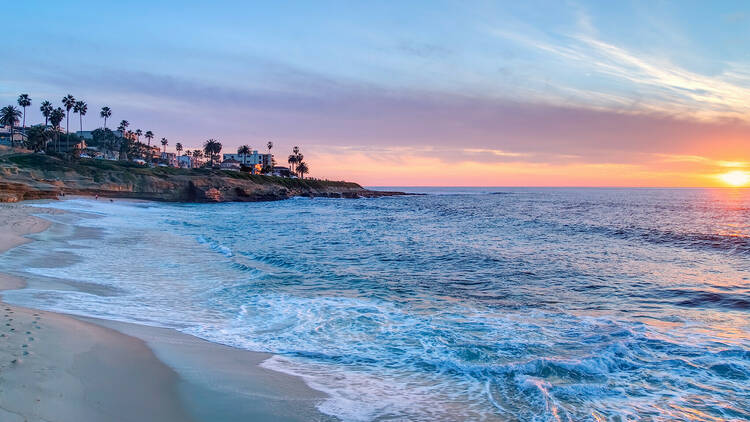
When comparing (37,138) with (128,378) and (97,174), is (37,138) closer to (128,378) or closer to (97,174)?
(97,174)

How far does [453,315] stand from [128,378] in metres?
6.99

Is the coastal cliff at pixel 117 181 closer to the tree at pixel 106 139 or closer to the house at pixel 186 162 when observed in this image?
the tree at pixel 106 139

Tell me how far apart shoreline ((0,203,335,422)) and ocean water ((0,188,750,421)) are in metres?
0.59

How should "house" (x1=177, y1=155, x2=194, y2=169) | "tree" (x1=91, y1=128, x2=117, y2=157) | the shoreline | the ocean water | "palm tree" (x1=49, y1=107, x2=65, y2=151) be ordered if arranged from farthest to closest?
"house" (x1=177, y1=155, x2=194, y2=169)
"tree" (x1=91, y1=128, x2=117, y2=157)
"palm tree" (x1=49, y1=107, x2=65, y2=151)
the ocean water
the shoreline

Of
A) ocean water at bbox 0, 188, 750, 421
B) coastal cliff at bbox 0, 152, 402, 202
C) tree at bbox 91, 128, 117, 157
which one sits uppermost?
tree at bbox 91, 128, 117, 157

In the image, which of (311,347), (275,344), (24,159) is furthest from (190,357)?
(24,159)

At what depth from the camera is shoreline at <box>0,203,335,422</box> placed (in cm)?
469

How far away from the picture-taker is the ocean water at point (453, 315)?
600cm

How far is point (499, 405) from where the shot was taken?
18.7ft

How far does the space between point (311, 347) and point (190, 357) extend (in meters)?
2.17

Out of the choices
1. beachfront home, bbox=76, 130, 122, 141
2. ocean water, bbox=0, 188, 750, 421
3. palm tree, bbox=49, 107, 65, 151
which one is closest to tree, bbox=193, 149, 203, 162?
beachfront home, bbox=76, 130, 122, 141

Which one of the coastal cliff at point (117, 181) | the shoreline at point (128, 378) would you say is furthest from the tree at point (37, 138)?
the shoreline at point (128, 378)

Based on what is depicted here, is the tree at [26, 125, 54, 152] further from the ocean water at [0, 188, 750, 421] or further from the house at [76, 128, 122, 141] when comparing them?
the ocean water at [0, 188, 750, 421]

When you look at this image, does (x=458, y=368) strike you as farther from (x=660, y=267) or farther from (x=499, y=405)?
(x=660, y=267)
